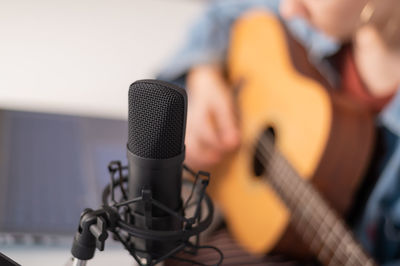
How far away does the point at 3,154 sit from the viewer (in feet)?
1.46

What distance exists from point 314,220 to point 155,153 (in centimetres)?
34

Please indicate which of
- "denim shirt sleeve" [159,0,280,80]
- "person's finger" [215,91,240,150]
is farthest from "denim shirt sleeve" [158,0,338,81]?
"person's finger" [215,91,240,150]

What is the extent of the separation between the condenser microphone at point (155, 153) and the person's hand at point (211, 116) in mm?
409

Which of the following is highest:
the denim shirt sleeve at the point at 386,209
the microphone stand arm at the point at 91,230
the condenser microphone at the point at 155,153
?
the condenser microphone at the point at 155,153

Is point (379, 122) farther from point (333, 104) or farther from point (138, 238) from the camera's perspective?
point (138, 238)

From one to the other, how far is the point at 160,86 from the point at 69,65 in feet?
0.76

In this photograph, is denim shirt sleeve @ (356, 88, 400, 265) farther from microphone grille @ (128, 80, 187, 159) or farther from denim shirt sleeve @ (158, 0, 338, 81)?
microphone grille @ (128, 80, 187, 159)

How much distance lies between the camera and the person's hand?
73cm

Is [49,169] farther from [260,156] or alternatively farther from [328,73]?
[328,73]

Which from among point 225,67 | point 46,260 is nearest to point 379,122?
point 225,67

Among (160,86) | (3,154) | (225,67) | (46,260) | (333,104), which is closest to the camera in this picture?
(160,86)

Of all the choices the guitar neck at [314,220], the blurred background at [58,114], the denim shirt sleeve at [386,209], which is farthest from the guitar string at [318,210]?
the blurred background at [58,114]

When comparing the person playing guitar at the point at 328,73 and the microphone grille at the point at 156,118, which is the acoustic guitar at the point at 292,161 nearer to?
the person playing guitar at the point at 328,73

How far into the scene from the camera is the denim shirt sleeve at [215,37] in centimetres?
81
